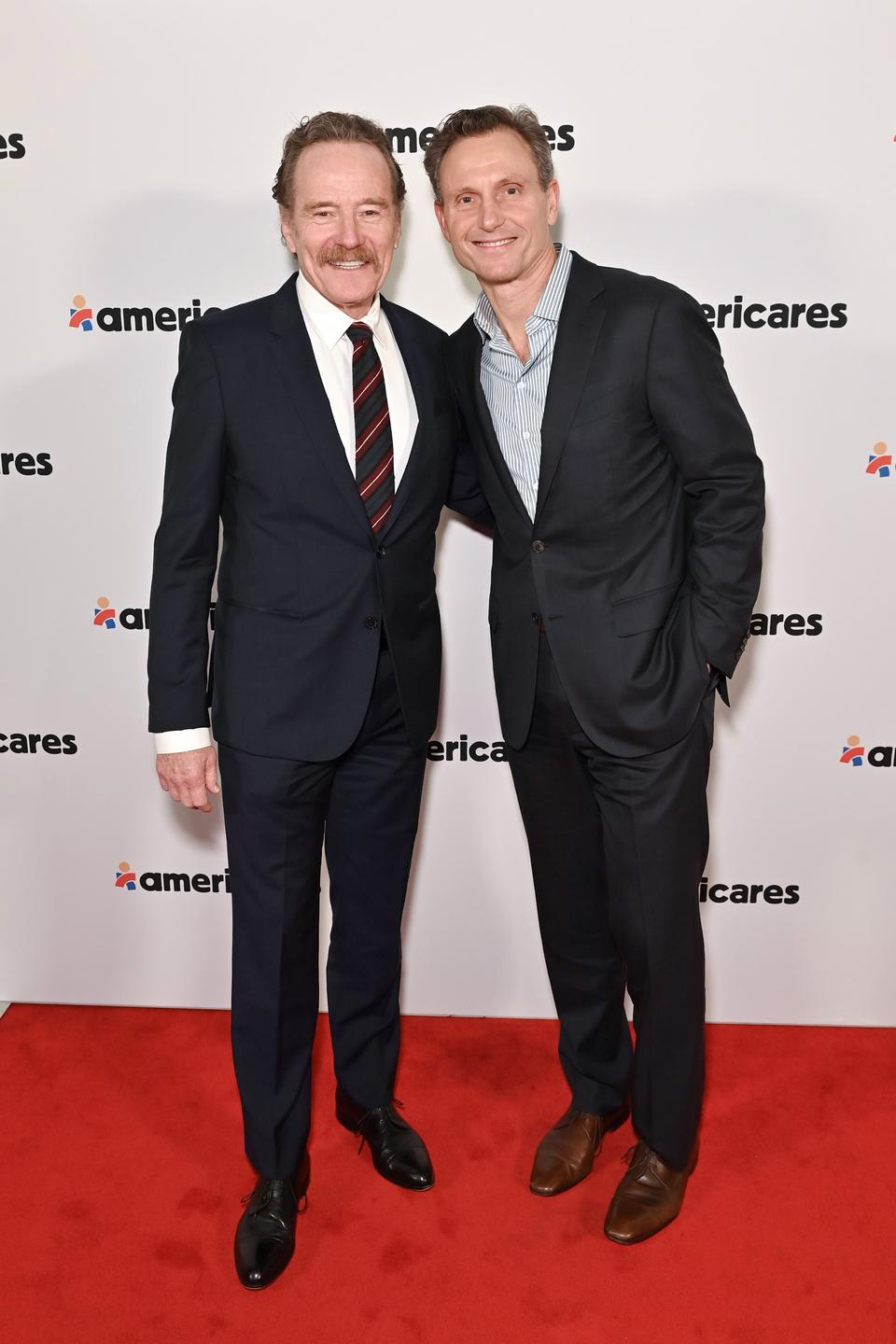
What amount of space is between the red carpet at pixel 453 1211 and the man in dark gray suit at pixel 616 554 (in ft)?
0.59

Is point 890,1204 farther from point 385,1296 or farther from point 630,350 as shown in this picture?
point 630,350

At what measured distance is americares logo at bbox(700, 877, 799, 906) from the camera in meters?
3.13

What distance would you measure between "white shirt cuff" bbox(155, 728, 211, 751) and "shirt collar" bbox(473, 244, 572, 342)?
95 centimetres

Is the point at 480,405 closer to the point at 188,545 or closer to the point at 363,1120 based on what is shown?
the point at 188,545

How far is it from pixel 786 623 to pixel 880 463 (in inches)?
16.8

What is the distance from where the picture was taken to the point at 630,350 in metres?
2.20

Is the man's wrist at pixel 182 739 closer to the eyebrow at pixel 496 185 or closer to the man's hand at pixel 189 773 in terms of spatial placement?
the man's hand at pixel 189 773

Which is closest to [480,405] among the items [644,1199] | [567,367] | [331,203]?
[567,367]

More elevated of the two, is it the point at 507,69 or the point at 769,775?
the point at 507,69

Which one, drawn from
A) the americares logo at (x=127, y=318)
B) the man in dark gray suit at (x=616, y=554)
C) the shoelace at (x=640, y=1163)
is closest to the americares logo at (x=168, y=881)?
the man in dark gray suit at (x=616, y=554)

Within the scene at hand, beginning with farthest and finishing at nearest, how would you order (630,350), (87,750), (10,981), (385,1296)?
(10,981) → (87,750) → (385,1296) → (630,350)

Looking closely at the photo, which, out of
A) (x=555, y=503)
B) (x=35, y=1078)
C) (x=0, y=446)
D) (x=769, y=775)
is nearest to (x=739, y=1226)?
(x=769, y=775)

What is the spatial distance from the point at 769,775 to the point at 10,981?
2.12 m

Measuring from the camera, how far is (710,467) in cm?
221
